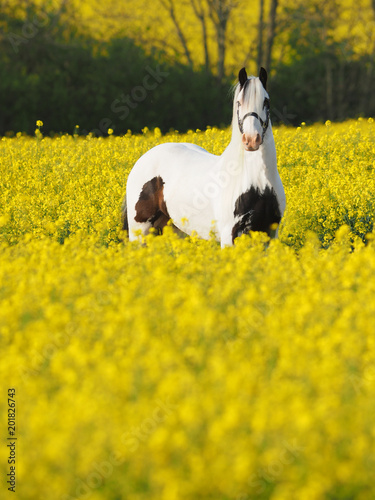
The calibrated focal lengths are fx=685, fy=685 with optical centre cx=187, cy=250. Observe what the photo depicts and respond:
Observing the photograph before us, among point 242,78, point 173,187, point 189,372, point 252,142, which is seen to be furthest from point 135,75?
point 189,372

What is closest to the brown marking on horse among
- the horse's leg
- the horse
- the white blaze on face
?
the horse

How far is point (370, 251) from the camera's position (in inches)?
210

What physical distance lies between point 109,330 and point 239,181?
2.83 m

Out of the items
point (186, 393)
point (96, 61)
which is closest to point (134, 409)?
point (186, 393)

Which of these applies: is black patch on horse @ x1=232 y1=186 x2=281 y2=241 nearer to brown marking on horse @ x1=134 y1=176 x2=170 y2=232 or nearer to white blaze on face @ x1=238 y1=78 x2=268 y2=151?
white blaze on face @ x1=238 y1=78 x2=268 y2=151

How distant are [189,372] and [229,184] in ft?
10.5

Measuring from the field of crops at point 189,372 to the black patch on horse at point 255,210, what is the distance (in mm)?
270

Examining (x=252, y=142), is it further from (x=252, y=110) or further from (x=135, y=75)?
(x=135, y=75)

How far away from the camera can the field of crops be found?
2.40m

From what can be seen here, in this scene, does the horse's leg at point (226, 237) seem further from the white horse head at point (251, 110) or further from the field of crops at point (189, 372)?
the white horse head at point (251, 110)

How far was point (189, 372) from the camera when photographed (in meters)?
2.96

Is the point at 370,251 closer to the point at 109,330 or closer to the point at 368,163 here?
the point at 109,330

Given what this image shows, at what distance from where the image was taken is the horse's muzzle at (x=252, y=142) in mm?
5402

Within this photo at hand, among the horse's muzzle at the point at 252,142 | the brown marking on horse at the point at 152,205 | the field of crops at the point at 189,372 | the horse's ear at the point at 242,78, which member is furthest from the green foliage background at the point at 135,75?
the field of crops at the point at 189,372
